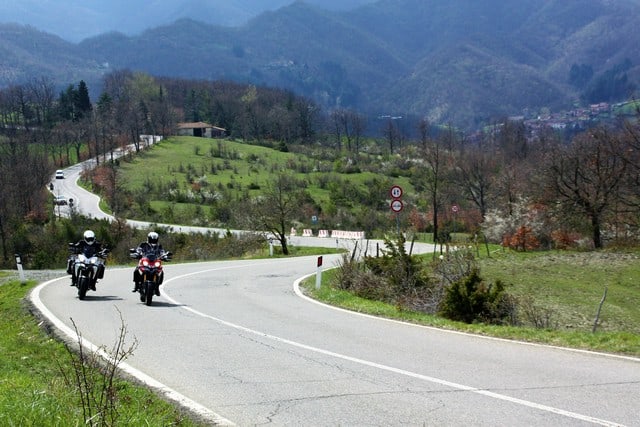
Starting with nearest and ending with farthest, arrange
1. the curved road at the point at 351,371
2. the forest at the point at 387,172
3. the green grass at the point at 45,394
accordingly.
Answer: the green grass at the point at 45,394
the curved road at the point at 351,371
the forest at the point at 387,172

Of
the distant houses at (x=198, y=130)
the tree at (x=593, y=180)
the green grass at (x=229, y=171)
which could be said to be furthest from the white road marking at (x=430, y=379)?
the distant houses at (x=198, y=130)

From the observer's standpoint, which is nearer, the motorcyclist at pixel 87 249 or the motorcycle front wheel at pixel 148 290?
the motorcycle front wheel at pixel 148 290

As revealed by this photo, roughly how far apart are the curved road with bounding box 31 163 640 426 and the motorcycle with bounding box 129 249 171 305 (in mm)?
1028

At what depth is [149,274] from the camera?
15.4m

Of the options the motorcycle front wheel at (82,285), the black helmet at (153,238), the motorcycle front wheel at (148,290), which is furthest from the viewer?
the motorcycle front wheel at (82,285)

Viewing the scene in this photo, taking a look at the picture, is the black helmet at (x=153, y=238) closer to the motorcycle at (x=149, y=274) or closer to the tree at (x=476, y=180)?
the motorcycle at (x=149, y=274)

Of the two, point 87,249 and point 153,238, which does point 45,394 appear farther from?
point 87,249

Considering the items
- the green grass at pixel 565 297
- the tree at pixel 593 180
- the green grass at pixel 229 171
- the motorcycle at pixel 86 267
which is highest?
the green grass at pixel 229 171

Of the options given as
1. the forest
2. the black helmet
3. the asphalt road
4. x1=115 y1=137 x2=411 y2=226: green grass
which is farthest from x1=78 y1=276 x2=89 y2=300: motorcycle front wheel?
x1=115 y1=137 x2=411 y2=226: green grass

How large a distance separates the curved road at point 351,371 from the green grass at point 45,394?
0.42 m

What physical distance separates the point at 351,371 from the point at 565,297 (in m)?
14.8

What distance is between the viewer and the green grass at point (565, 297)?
10.6 m

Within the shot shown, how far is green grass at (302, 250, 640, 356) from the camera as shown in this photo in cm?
1061

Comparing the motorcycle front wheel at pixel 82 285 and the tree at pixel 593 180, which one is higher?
the tree at pixel 593 180
